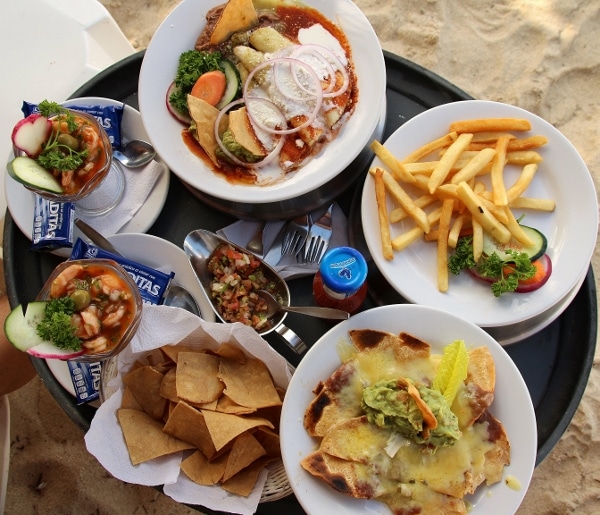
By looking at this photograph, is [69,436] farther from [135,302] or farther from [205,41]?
[205,41]

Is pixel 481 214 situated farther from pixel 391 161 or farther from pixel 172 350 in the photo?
pixel 172 350

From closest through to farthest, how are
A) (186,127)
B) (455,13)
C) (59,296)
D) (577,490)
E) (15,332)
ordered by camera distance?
1. (15,332)
2. (59,296)
3. (186,127)
4. (577,490)
5. (455,13)

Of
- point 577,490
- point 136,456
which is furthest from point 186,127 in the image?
point 577,490

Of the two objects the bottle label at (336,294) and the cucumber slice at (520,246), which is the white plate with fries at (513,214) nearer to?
the cucumber slice at (520,246)

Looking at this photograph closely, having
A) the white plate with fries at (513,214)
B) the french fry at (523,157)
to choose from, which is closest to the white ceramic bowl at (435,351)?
the white plate with fries at (513,214)

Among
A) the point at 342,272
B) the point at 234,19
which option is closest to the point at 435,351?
the point at 342,272

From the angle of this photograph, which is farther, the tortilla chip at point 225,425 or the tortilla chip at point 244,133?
the tortilla chip at point 244,133
